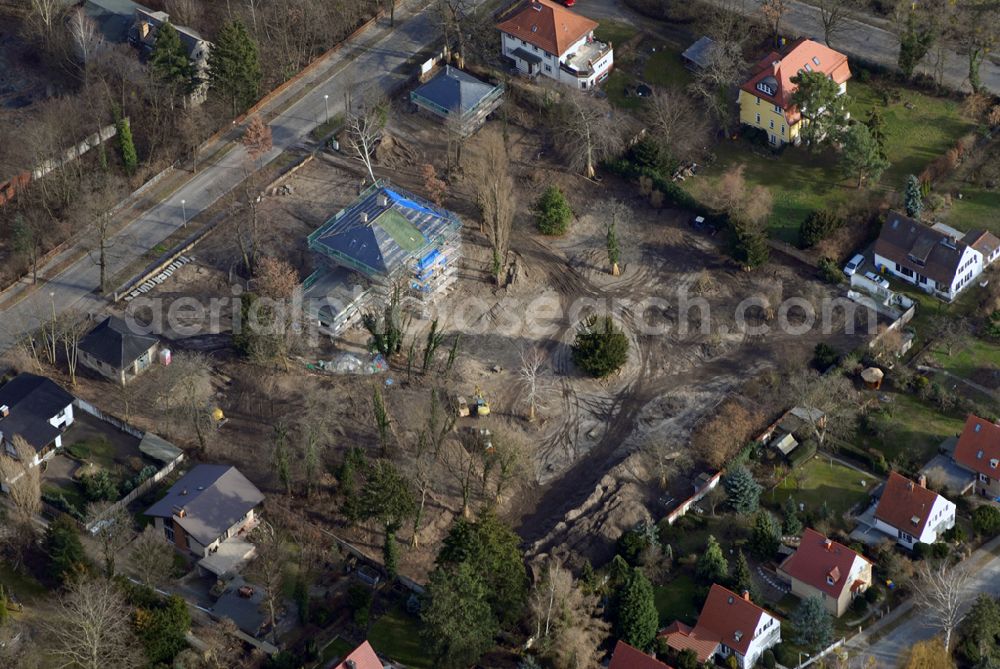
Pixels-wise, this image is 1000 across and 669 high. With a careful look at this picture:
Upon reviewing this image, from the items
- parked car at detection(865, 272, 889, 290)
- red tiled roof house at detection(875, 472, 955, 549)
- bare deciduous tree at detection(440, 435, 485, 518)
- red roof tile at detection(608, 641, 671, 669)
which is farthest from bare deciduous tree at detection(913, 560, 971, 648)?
bare deciduous tree at detection(440, 435, 485, 518)

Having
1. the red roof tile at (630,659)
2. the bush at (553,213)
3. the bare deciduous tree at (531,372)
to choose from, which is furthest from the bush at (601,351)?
the red roof tile at (630,659)

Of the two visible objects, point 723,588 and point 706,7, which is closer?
point 723,588

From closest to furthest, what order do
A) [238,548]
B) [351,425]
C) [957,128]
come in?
[238,548]
[351,425]
[957,128]

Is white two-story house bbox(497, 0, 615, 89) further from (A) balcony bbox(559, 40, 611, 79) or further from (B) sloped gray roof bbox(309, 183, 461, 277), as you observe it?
(B) sloped gray roof bbox(309, 183, 461, 277)

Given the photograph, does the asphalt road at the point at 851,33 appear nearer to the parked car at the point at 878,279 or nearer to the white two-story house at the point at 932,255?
the white two-story house at the point at 932,255

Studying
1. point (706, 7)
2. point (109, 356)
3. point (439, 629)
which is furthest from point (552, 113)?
point (439, 629)

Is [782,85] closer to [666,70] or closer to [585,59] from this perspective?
[666,70]

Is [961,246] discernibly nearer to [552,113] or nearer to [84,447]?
[552,113]
